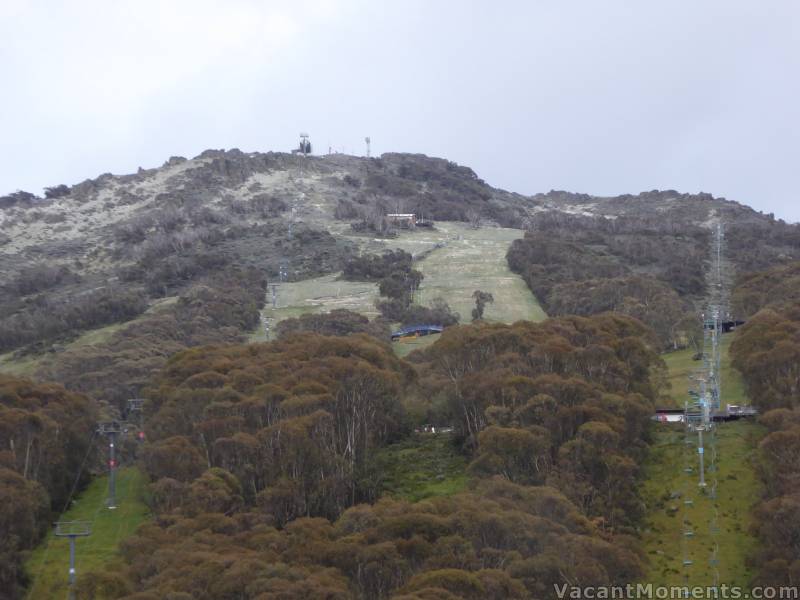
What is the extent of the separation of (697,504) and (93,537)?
69.6 ft

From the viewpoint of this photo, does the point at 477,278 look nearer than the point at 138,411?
No

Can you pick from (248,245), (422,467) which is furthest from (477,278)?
(422,467)

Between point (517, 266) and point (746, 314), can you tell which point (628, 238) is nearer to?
point (517, 266)

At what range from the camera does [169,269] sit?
4309 inches

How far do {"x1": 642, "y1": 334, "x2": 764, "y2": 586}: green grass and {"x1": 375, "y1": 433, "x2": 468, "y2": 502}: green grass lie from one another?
23.8 feet

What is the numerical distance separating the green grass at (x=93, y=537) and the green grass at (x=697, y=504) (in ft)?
58.0

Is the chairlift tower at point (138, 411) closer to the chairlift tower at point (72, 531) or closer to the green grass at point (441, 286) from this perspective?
the chairlift tower at point (72, 531)

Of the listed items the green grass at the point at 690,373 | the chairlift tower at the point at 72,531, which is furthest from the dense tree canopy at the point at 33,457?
the green grass at the point at 690,373

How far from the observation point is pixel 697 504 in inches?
1822

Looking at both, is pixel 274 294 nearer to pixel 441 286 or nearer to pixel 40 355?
pixel 441 286

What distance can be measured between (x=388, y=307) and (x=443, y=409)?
108 ft

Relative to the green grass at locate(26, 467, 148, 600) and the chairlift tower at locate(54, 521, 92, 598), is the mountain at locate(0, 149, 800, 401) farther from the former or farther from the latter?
the chairlift tower at locate(54, 521, 92, 598)

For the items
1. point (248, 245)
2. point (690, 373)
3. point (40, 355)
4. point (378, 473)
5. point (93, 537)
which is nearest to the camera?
point (93, 537)

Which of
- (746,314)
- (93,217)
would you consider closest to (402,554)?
(746,314)
